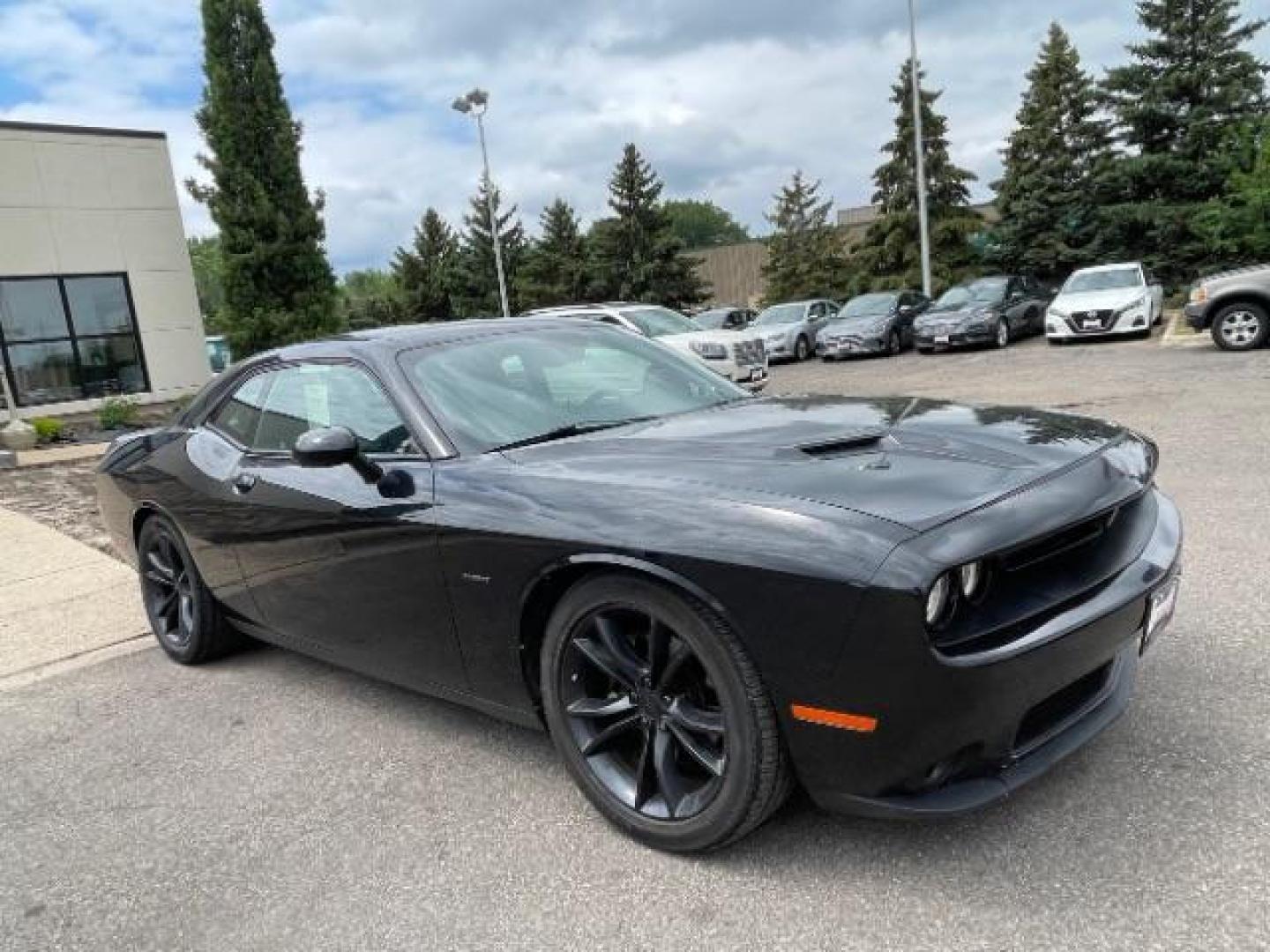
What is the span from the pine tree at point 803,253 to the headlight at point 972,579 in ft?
125

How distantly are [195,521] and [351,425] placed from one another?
3.92ft

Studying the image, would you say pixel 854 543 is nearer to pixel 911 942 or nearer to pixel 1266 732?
pixel 911 942

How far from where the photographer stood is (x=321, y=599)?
3.49 metres

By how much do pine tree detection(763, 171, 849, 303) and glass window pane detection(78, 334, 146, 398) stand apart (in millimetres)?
28173

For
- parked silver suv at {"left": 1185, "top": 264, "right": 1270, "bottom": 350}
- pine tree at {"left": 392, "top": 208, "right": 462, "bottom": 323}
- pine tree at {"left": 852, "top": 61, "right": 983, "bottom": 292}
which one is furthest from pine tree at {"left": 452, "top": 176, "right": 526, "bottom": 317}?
parked silver suv at {"left": 1185, "top": 264, "right": 1270, "bottom": 350}

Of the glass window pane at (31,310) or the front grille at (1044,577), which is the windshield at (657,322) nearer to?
the glass window pane at (31,310)

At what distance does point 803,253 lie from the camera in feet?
137

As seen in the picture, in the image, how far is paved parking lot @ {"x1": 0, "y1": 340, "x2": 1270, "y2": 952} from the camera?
221 centimetres

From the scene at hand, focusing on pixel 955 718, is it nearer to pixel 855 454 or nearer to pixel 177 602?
pixel 855 454

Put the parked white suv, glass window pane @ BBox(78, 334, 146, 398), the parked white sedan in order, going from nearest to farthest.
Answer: the parked white suv → glass window pane @ BBox(78, 334, 146, 398) → the parked white sedan

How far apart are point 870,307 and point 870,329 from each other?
1.33 meters

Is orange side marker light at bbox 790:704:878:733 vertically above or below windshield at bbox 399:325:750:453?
below

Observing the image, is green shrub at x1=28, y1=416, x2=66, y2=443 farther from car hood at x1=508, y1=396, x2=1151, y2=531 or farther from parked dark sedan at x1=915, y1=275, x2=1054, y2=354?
parked dark sedan at x1=915, y1=275, x2=1054, y2=354

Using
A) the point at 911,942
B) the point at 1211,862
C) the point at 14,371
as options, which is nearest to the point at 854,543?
the point at 911,942
